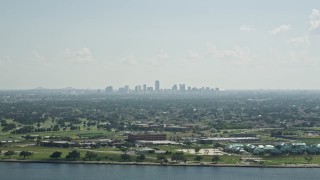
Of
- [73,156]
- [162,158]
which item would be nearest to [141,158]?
[162,158]

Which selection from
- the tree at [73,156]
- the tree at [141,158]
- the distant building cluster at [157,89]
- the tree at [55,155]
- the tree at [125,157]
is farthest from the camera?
the distant building cluster at [157,89]

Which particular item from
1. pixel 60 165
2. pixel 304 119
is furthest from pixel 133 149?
pixel 304 119

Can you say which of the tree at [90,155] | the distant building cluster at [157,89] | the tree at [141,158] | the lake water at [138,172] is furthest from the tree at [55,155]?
the distant building cluster at [157,89]

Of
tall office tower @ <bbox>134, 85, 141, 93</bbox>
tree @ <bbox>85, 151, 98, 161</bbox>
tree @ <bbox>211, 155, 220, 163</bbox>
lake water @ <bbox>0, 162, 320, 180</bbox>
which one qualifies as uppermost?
tall office tower @ <bbox>134, 85, 141, 93</bbox>

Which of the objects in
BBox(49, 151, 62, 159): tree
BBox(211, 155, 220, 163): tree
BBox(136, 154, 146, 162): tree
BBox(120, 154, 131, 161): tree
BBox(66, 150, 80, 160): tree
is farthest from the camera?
BBox(49, 151, 62, 159): tree

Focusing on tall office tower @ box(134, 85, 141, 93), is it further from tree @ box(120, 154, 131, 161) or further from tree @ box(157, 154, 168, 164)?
tree @ box(157, 154, 168, 164)

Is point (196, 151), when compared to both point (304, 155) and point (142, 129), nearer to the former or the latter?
point (304, 155)

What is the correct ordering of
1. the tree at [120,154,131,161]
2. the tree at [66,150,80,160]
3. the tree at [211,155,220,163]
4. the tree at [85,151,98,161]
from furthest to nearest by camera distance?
the tree at [85,151,98,161] < the tree at [66,150,80,160] < the tree at [120,154,131,161] < the tree at [211,155,220,163]

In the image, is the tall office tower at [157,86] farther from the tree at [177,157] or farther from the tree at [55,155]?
the tree at [177,157]

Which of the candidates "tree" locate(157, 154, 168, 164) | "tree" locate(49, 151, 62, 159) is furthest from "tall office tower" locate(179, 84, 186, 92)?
"tree" locate(157, 154, 168, 164)
